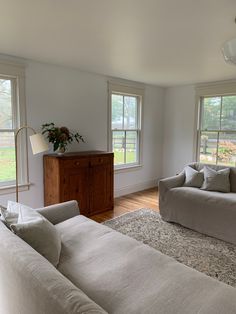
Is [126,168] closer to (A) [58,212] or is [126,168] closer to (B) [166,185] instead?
(B) [166,185]

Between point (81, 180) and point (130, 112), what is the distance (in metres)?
2.05

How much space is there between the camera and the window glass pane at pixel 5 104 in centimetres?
317

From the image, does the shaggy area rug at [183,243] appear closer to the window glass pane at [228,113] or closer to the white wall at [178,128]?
the white wall at [178,128]

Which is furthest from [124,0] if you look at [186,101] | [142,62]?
[186,101]

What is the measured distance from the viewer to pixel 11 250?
128 cm

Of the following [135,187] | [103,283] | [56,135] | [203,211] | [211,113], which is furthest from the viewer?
[135,187]

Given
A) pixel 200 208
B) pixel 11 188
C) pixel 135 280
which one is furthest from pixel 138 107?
pixel 135 280

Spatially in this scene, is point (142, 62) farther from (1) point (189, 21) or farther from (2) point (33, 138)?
(2) point (33, 138)

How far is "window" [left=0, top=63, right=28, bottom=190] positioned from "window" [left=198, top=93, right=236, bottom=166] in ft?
11.6

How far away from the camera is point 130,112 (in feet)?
16.3

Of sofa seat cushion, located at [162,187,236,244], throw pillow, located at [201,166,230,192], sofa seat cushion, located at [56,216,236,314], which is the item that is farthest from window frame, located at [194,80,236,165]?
sofa seat cushion, located at [56,216,236,314]

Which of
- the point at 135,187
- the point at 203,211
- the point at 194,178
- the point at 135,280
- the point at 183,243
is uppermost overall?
the point at 194,178

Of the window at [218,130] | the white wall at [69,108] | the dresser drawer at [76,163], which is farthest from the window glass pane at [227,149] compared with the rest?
the dresser drawer at [76,163]

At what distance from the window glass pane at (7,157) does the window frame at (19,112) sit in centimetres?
7
